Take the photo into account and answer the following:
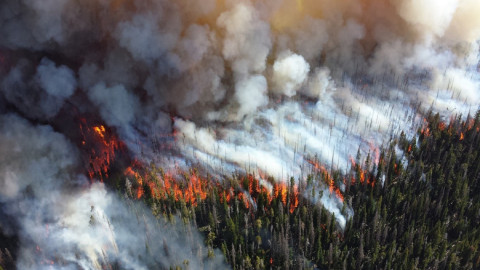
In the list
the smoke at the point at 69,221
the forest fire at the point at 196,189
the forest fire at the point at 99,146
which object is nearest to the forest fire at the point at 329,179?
the forest fire at the point at 196,189

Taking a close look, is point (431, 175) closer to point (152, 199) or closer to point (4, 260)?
point (152, 199)

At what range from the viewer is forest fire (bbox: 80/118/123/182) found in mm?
80312

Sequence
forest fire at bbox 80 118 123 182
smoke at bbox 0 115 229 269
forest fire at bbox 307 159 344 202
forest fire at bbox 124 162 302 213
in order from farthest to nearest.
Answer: forest fire at bbox 307 159 344 202 → forest fire at bbox 80 118 123 182 → forest fire at bbox 124 162 302 213 → smoke at bbox 0 115 229 269

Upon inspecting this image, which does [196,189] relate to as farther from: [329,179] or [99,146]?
[329,179]

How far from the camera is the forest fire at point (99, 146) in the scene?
263ft

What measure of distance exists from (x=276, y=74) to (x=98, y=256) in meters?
57.8

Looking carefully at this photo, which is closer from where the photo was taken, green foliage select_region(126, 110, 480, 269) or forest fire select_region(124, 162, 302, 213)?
green foliage select_region(126, 110, 480, 269)

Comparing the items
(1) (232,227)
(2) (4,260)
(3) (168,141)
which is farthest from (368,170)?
(2) (4,260)

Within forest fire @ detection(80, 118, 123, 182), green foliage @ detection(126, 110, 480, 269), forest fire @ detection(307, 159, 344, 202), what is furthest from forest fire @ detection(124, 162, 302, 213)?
forest fire @ detection(307, 159, 344, 202)

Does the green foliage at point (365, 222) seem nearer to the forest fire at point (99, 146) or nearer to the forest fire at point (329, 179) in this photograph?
the forest fire at point (329, 179)

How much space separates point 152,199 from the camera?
247 feet

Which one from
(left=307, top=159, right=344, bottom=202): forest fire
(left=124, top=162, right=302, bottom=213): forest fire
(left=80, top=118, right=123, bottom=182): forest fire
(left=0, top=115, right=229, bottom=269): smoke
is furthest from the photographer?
(left=307, top=159, right=344, bottom=202): forest fire

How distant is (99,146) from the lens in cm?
8381

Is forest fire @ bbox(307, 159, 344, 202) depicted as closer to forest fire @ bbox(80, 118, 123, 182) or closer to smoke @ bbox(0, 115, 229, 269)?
smoke @ bbox(0, 115, 229, 269)
